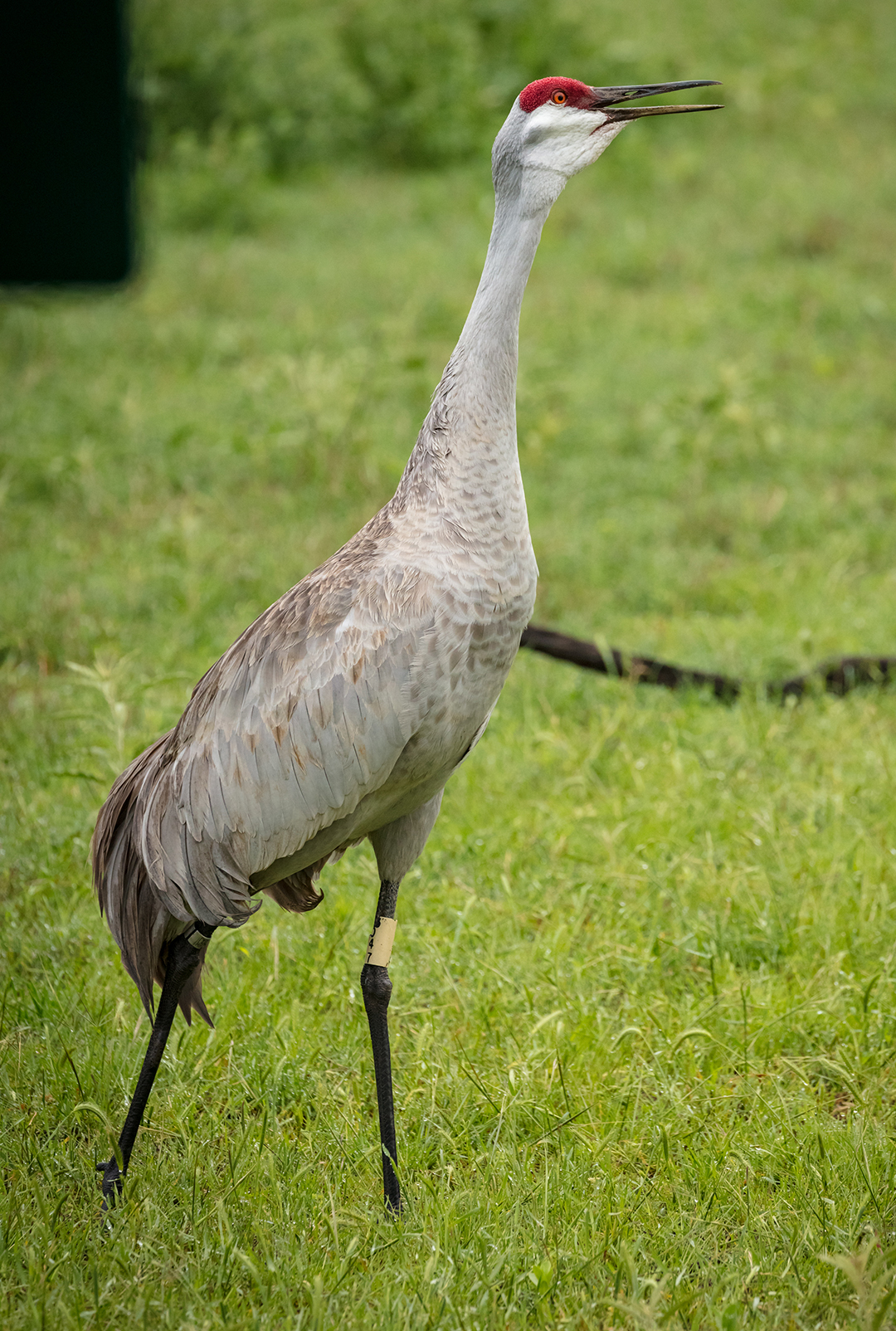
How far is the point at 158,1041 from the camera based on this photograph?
2.91 metres

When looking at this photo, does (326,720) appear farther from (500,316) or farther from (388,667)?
(500,316)

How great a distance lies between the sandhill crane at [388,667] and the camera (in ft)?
8.79

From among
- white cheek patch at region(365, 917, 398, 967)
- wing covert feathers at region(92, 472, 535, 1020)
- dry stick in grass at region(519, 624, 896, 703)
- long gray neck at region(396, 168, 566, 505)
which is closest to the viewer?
wing covert feathers at region(92, 472, 535, 1020)

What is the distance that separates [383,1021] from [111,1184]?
666 mm

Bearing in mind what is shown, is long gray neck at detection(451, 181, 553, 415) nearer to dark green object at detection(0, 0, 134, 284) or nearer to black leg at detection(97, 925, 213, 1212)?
black leg at detection(97, 925, 213, 1212)

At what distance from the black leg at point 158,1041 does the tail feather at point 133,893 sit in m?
0.07

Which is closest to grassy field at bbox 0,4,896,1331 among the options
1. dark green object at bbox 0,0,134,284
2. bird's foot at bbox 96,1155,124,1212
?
bird's foot at bbox 96,1155,124,1212

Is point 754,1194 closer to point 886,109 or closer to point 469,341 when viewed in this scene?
point 469,341

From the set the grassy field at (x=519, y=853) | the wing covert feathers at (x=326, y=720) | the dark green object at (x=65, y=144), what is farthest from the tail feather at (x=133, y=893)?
the dark green object at (x=65, y=144)

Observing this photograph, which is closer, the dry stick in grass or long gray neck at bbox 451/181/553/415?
long gray neck at bbox 451/181/553/415

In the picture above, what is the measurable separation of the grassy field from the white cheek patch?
39 cm

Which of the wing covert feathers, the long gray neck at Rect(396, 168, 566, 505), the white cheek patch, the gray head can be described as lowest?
the white cheek patch

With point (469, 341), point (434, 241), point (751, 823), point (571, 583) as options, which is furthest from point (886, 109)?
point (469, 341)

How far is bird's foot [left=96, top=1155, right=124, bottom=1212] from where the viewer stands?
2820 mm
